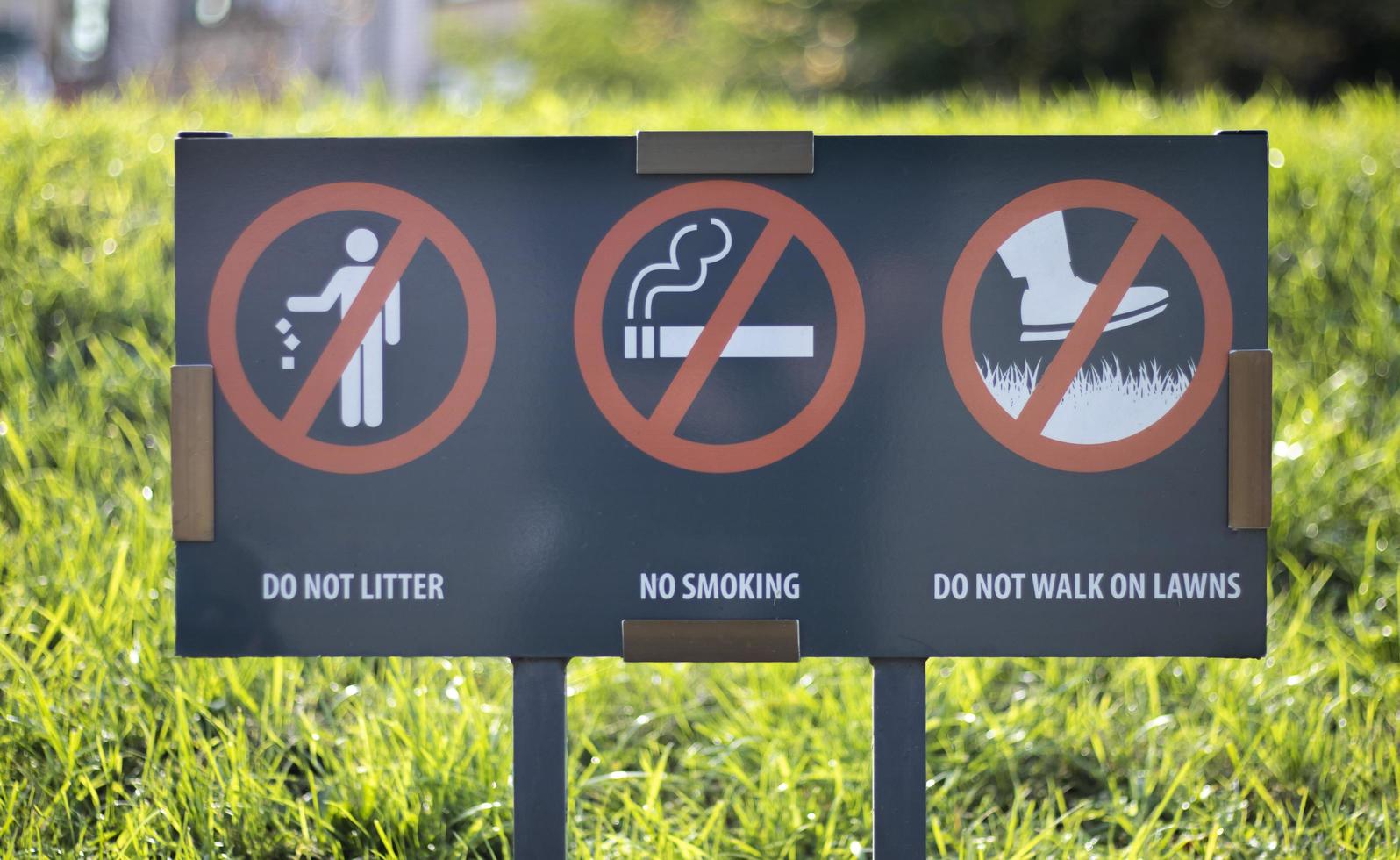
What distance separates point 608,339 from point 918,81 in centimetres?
1369

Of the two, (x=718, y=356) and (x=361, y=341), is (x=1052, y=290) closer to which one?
(x=718, y=356)

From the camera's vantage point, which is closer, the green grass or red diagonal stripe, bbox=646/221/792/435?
red diagonal stripe, bbox=646/221/792/435

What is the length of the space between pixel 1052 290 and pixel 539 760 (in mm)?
1175

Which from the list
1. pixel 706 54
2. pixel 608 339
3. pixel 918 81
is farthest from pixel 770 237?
pixel 706 54

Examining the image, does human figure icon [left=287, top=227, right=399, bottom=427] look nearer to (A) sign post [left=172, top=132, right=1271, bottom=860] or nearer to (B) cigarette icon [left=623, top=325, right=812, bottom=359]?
(A) sign post [left=172, top=132, right=1271, bottom=860]

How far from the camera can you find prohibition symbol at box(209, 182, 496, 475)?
217 centimetres

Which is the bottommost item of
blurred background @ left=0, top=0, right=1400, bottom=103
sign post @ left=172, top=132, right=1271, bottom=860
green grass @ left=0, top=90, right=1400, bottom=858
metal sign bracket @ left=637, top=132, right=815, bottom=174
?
green grass @ left=0, top=90, right=1400, bottom=858

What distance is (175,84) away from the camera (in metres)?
11.2

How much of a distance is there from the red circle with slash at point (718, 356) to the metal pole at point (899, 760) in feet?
1.36

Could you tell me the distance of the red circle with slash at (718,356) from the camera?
2189mm

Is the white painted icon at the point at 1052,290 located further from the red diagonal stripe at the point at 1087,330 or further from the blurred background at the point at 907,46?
the blurred background at the point at 907,46

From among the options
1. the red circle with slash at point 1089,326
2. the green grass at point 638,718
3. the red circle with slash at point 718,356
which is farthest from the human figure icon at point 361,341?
the red circle with slash at point 1089,326

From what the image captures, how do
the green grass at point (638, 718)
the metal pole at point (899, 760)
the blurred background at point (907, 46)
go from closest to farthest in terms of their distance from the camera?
the metal pole at point (899, 760), the green grass at point (638, 718), the blurred background at point (907, 46)

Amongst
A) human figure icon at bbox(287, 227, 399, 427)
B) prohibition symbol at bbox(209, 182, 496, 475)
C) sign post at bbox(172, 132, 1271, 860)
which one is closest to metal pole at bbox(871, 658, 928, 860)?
sign post at bbox(172, 132, 1271, 860)
